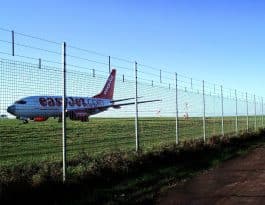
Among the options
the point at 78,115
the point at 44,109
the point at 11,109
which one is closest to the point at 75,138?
the point at 78,115

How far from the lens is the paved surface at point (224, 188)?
30.1 feet

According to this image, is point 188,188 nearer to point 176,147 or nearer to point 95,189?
point 95,189

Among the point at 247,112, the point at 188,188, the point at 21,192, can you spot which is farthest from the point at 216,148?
the point at 247,112

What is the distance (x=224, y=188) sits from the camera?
10523 millimetres

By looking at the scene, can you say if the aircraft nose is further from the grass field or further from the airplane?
the grass field

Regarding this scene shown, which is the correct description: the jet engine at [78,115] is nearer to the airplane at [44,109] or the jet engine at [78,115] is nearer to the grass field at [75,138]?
the airplane at [44,109]

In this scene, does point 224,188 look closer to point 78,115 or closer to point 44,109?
point 44,109

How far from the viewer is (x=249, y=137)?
2569 cm

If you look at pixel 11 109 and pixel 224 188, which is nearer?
pixel 11 109

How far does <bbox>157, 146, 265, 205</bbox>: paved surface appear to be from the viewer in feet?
30.1

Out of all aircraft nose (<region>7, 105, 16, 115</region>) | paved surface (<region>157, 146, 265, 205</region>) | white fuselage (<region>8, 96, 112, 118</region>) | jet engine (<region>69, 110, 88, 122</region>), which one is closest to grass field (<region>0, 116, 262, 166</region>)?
jet engine (<region>69, 110, 88, 122</region>)

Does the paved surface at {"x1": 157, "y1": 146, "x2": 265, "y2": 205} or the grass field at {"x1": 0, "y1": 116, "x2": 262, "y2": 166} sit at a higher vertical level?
the grass field at {"x1": 0, "y1": 116, "x2": 262, "y2": 166}

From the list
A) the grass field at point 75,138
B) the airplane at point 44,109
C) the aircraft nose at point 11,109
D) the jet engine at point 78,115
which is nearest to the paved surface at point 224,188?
the airplane at point 44,109

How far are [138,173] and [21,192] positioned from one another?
13.0 feet
